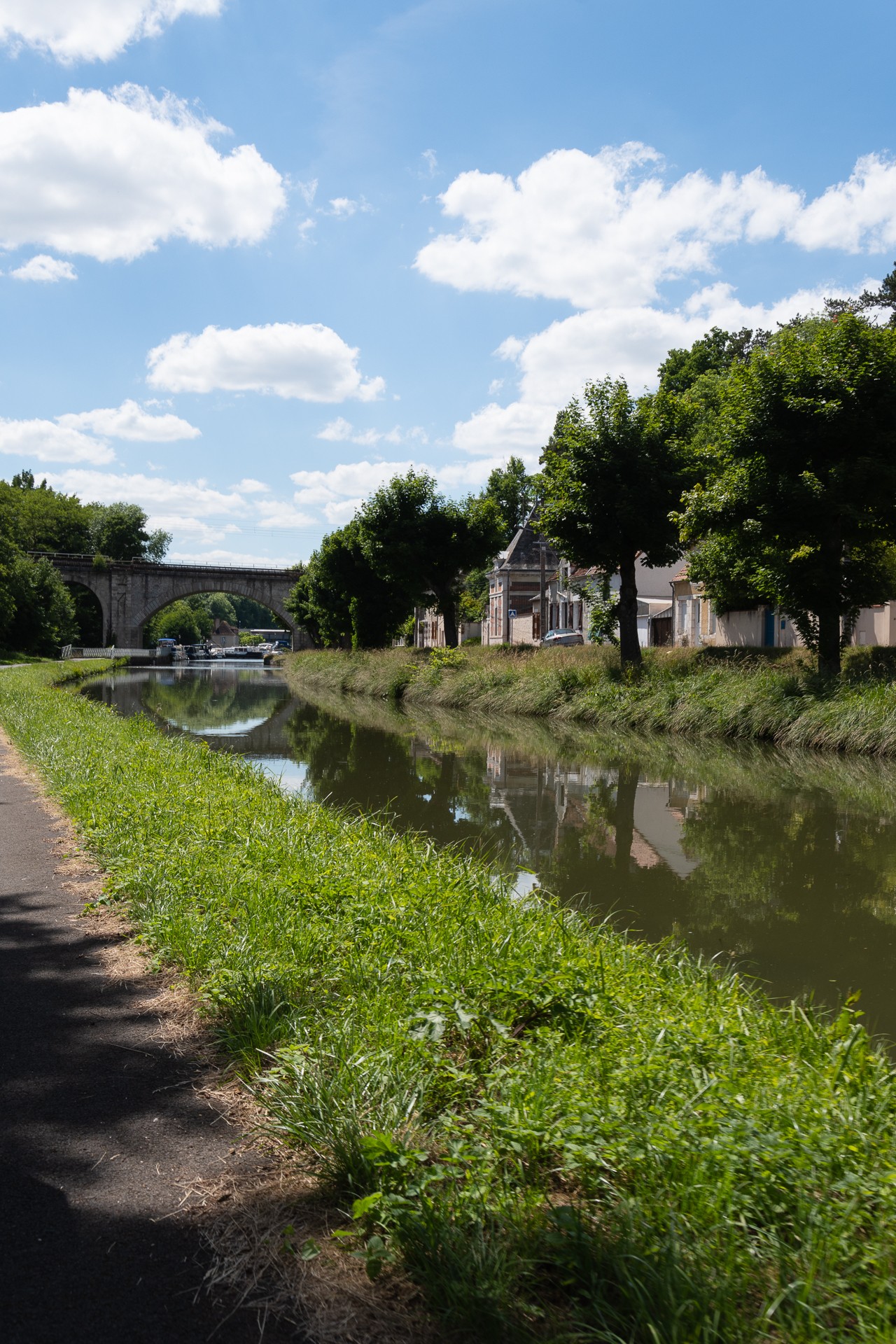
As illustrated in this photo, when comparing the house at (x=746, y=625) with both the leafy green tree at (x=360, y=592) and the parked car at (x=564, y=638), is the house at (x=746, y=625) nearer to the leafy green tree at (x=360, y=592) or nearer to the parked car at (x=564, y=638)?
the parked car at (x=564, y=638)

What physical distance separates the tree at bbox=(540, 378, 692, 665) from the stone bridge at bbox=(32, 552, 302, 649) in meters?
62.1

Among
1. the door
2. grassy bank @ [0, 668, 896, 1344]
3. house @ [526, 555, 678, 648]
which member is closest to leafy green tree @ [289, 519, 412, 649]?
house @ [526, 555, 678, 648]

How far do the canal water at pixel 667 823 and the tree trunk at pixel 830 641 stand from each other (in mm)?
3192

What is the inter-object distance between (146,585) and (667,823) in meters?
78.1

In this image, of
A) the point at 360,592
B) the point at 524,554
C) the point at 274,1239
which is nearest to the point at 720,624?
the point at 360,592

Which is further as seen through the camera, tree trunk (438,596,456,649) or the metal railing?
the metal railing

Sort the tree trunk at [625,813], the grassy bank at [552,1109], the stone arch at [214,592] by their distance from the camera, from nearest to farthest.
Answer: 1. the grassy bank at [552,1109]
2. the tree trunk at [625,813]
3. the stone arch at [214,592]

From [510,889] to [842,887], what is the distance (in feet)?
10.7

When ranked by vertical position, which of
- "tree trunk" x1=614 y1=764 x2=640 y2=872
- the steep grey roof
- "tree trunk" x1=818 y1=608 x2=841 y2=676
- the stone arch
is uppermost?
the steep grey roof

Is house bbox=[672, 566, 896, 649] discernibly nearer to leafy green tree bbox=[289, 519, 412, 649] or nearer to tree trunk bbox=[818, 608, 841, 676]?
tree trunk bbox=[818, 608, 841, 676]

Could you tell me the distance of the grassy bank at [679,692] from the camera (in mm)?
17859

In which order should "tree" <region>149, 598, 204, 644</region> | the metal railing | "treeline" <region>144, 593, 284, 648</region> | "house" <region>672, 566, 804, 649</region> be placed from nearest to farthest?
"house" <region>672, 566, 804, 649</region> → the metal railing → "treeline" <region>144, 593, 284, 648</region> → "tree" <region>149, 598, 204, 644</region>

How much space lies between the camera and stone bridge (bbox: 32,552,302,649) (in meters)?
82.3

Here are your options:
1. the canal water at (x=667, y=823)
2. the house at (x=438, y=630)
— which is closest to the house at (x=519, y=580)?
the house at (x=438, y=630)
